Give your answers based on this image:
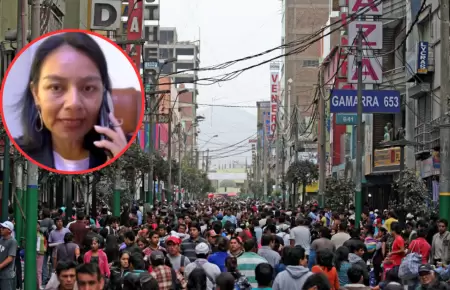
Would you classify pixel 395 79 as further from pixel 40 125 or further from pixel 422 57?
pixel 40 125

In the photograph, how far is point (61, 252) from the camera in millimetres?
18297

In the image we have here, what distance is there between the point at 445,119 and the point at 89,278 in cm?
1410

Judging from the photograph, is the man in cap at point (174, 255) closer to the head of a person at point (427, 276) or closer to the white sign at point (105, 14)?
the head of a person at point (427, 276)

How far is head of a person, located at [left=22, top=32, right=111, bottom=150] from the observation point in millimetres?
10258

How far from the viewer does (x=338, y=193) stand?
47312 mm

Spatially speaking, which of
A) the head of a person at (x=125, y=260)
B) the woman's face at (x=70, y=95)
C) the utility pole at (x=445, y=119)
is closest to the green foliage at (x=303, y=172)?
the utility pole at (x=445, y=119)

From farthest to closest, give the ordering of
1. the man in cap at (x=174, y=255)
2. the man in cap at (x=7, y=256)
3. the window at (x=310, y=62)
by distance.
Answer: the window at (x=310, y=62) < the man in cap at (x=7, y=256) < the man in cap at (x=174, y=255)

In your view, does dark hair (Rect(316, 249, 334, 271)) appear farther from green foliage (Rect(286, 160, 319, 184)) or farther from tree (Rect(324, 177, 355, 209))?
green foliage (Rect(286, 160, 319, 184))

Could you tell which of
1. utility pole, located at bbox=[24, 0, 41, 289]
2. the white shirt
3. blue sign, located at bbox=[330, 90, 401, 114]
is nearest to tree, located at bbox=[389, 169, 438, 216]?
blue sign, located at bbox=[330, 90, 401, 114]

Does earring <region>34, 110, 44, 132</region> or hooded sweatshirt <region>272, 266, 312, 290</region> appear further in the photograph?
hooded sweatshirt <region>272, 266, 312, 290</region>

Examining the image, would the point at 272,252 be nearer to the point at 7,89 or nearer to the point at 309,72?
the point at 7,89

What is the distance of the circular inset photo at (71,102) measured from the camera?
10.3 meters

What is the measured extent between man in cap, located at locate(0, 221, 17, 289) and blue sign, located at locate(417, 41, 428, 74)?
26.9m

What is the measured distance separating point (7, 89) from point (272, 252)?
6761 mm
